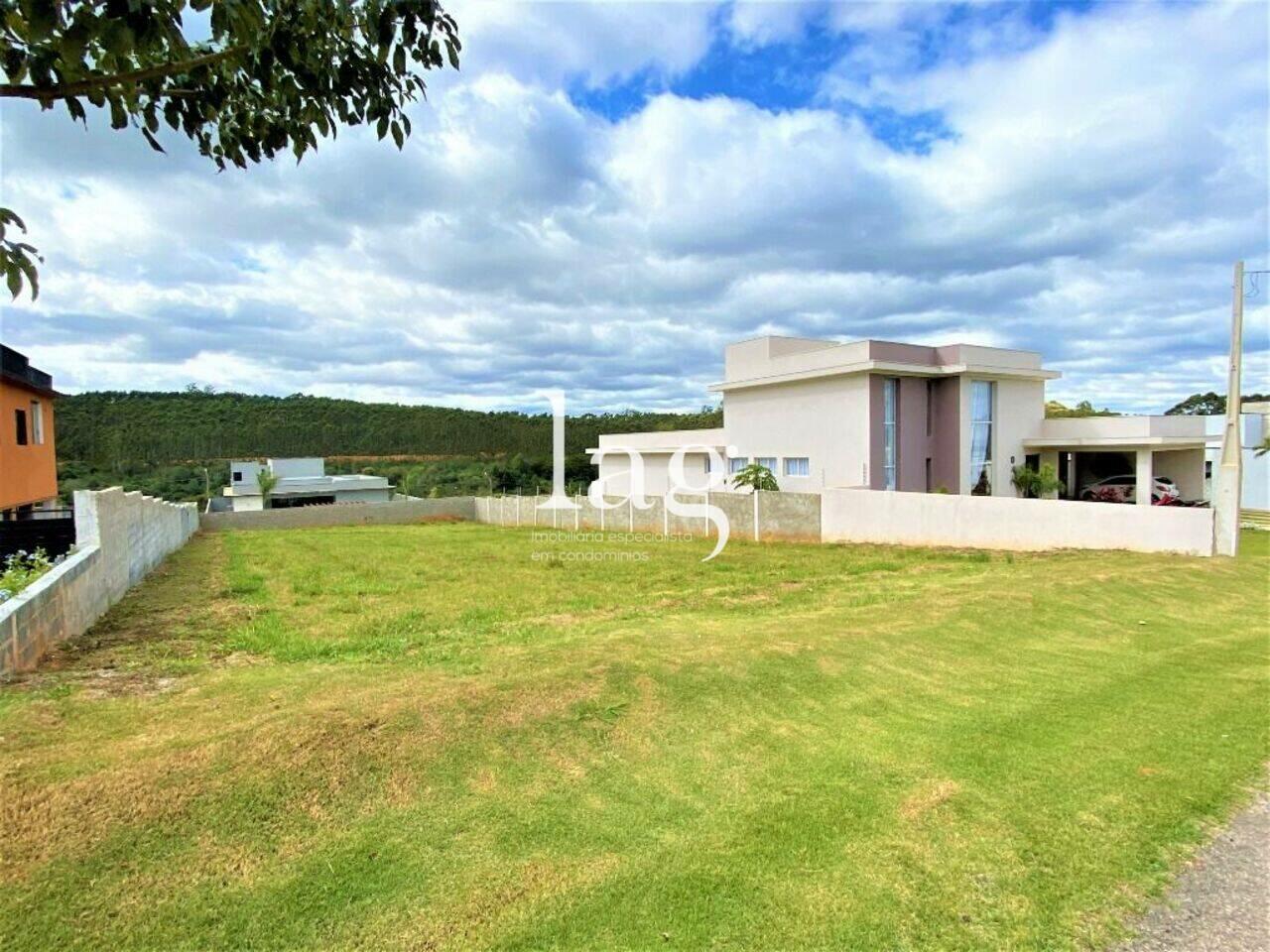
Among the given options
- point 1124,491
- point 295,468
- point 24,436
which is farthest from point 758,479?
point 295,468

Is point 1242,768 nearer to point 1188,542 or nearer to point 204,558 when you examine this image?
point 1188,542

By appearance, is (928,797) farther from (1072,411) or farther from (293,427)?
(293,427)

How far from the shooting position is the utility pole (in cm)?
1170

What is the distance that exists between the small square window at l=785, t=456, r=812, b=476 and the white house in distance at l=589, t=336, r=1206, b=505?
36 millimetres

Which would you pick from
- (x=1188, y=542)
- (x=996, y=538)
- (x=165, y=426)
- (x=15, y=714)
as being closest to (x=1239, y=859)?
(x=15, y=714)

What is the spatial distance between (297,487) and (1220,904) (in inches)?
2198

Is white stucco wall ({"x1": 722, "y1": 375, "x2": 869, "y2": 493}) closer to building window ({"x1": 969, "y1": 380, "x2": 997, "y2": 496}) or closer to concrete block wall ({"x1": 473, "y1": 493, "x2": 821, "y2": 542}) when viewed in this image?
building window ({"x1": 969, "y1": 380, "x2": 997, "y2": 496})

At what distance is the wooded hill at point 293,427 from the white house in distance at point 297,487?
6.88 m

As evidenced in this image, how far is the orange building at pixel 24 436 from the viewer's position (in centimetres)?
1439

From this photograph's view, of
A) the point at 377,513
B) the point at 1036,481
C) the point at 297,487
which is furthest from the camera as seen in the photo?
the point at 297,487

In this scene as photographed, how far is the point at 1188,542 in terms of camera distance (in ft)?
39.2

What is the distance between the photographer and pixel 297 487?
2016 inches

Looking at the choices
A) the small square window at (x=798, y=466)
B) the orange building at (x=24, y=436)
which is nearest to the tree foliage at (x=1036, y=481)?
the small square window at (x=798, y=466)

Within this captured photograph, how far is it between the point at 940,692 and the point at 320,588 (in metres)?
8.94
